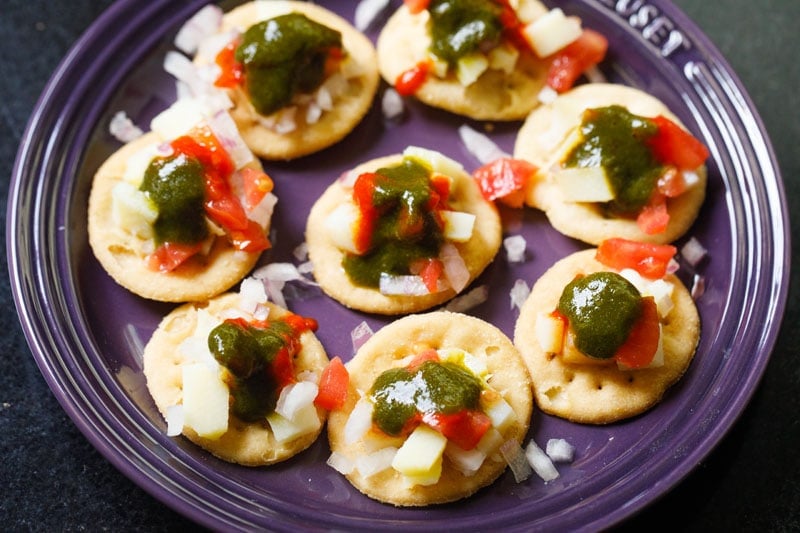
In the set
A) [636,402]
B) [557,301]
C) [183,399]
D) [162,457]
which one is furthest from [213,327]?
[636,402]

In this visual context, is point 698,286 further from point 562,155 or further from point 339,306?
point 339,306

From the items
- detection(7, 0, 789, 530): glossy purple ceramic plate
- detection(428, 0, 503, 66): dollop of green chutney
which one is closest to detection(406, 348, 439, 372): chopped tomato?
detection(7, 0, 789, 530): glossy purple ceramic plate

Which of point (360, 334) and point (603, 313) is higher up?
point (603, 313)

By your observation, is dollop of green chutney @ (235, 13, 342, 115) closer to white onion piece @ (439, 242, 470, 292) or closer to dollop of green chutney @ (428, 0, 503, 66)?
dollop of green chutney @ (428, 0, 503, 66)

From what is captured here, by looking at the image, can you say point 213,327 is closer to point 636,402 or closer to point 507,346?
point 507,346

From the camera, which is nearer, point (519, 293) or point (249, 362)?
point (249, 362)

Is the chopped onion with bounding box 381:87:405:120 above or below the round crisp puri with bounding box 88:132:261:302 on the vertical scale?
above

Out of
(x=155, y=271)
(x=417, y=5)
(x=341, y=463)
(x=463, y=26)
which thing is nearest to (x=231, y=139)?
(x=155, y=271)
